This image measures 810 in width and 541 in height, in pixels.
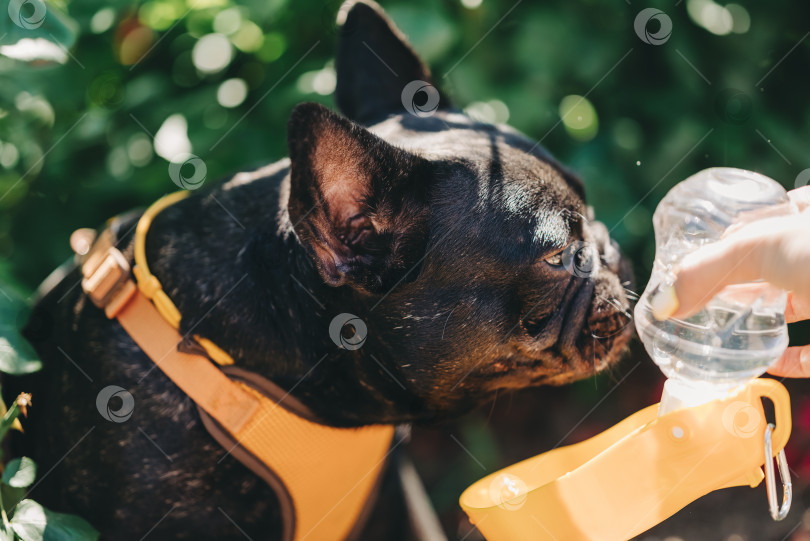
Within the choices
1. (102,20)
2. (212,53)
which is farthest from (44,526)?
(102,20)

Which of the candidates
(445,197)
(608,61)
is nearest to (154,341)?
(445,197)

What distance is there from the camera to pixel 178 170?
3209 mm

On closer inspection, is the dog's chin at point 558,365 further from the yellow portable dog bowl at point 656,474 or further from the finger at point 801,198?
the finger at point 801,198

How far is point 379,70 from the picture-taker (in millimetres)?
2641

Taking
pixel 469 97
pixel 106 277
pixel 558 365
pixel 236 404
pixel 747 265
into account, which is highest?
pixel 469 97

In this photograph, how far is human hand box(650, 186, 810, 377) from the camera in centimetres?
140

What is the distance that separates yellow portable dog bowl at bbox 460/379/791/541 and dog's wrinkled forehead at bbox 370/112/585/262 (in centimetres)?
63

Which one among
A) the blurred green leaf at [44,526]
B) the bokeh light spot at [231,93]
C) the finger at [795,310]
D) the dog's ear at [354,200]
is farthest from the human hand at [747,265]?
the bokeh light spot at [231,93]

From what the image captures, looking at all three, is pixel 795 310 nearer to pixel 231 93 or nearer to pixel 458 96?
pixel 458 96

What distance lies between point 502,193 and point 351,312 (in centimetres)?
59

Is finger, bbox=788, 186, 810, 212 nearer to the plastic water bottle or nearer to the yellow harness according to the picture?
the plastic water bottle

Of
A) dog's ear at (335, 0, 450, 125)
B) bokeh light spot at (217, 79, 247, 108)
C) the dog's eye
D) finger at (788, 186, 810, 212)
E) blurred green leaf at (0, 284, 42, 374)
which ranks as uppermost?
bokeh light spot at (217, 79, 247, 108)

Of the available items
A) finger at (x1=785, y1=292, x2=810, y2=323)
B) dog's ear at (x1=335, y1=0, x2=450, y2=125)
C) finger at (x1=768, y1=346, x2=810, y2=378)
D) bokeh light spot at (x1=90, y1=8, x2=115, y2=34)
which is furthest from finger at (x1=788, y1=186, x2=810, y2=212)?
bokeh light spot at (x1=90, y1=8, x2=115, y2=34)

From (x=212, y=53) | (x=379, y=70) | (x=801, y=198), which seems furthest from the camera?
(x=212, y=53)
